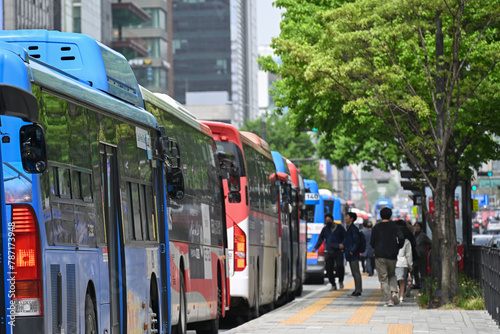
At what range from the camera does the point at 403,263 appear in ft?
73.8

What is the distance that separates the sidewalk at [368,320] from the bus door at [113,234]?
4639mm

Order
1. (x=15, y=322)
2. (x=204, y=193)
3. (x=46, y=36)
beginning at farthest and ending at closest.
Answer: (x=204, y=193), (x=46, y=36), (x=15, y=322)

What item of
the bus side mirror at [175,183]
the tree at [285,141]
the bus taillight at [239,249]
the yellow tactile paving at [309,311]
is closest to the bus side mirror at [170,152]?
the bus side mirror at [175,183]

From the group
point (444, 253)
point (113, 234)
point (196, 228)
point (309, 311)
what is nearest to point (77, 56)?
point (113, 234)

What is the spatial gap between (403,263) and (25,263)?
1604 centimetres

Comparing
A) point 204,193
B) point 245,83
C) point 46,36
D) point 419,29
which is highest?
point 245,83

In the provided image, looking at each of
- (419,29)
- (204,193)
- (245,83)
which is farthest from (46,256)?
(245,83)

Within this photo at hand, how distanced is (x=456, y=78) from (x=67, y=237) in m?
12.7

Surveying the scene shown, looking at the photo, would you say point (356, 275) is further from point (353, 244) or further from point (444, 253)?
point (444, 253)

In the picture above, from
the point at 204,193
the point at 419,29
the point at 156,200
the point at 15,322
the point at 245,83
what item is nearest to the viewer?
the point at 15,322

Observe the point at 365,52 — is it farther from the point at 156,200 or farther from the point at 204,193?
the point at 156,200

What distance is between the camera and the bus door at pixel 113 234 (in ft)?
31.8

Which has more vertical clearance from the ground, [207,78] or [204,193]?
[207,78]

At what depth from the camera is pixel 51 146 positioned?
8.12m
